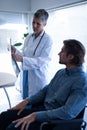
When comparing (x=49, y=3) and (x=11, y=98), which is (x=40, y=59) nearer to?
(x=49, y=3)

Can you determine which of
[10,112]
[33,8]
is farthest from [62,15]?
[10,112]

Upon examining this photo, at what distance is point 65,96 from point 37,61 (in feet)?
2.34

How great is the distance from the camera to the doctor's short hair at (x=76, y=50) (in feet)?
5.25

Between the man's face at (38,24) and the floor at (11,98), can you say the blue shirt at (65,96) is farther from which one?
the floor at (11,98)

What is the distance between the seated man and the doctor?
461mm

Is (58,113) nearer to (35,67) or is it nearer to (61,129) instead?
(61,129)

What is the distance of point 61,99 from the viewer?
1604 mm

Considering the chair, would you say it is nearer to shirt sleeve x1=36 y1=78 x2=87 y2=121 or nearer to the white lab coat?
shirt sleeve x1=36 y1=78 x2=87 y2=121

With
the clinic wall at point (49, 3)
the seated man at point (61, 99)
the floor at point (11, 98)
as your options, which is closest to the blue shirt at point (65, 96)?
the seated man at point (61, 99)

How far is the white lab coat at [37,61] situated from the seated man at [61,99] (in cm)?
46

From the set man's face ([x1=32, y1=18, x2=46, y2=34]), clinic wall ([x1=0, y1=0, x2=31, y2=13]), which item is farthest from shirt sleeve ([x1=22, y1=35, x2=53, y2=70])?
clinic wall ([x1=0, y1=0, x2=31, y2=13])

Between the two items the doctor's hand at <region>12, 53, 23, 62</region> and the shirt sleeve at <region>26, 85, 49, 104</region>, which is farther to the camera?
the doctor's hand at <region>12, 53, 23, 62</region>

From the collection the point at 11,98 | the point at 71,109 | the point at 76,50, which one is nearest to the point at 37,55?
the point at 76,50

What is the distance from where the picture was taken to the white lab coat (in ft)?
7.30
